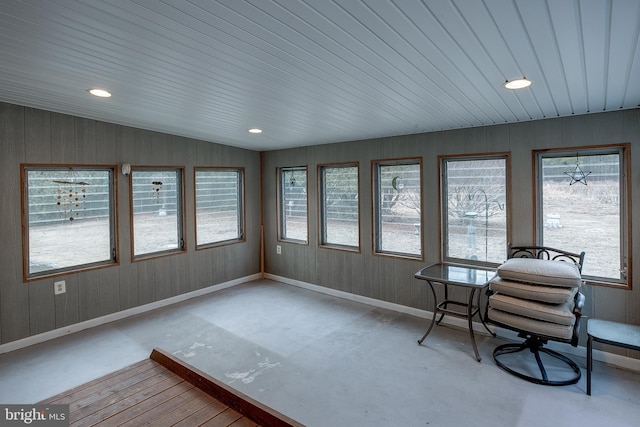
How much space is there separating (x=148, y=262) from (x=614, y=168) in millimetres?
5098

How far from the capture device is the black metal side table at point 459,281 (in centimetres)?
339

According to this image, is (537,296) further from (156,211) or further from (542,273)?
(156,211)

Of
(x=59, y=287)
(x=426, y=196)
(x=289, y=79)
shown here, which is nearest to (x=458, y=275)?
(x=426, y=196)

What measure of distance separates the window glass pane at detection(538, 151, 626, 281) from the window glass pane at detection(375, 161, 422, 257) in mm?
1341

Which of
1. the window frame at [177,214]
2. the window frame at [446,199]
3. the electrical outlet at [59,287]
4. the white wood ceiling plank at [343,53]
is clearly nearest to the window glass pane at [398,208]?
the window frame at [446,199]

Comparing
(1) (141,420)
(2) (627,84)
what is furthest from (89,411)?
(2) (627,84)

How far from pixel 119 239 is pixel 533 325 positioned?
14.5 ft

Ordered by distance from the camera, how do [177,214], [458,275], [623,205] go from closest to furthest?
[623,205]
[458,275]
[177,214]

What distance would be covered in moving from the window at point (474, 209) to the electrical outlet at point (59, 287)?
13.8 feet

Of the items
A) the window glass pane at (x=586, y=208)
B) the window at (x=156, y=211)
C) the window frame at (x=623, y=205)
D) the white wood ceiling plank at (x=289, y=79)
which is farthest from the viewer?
the window at (x=156, y=211)

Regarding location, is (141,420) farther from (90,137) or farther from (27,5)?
(90,137)

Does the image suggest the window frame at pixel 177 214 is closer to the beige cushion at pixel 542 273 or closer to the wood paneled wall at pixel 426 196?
the wood paneled wall at pixel 426 196

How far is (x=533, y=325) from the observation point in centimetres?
298

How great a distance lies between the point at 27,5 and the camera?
1.73 m
